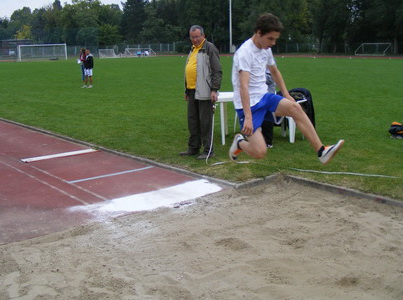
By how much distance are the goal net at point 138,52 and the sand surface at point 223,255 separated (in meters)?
75.7

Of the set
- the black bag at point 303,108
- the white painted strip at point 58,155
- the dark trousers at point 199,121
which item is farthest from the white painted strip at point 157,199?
the white painted strip at point 58,155

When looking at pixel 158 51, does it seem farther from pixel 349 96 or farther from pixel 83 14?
pixel 349 96

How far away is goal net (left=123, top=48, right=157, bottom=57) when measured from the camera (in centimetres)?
8042

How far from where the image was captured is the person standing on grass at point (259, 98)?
17.8ft

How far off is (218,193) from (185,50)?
7985 cm

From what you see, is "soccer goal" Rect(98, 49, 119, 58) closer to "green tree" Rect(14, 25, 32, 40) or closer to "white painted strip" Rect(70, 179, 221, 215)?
"green tree" Rect(14, 25, 32, 40)

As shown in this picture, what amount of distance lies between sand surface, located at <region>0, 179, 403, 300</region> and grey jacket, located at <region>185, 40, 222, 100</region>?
245 centimetres

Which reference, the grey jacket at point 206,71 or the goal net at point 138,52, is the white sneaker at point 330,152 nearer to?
the grey jacket at point 206,71

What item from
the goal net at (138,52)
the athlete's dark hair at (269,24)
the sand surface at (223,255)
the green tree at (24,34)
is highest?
the green tree at (24,34)

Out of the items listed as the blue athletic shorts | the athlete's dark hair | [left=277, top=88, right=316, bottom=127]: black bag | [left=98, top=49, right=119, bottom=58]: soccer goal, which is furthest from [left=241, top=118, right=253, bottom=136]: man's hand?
[left=98, top=49, right=119, bottom=58]: soccer goal

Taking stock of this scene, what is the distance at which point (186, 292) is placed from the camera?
12.9 feet

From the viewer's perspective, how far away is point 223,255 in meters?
4.64

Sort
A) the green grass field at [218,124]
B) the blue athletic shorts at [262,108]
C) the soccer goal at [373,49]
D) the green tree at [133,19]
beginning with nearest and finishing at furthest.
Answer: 1. the blue athletic shorts at [262,108]
2. the green grass field at [218,124]
3. the soccer goal at [373,49]
4. the green tree at [133,19]

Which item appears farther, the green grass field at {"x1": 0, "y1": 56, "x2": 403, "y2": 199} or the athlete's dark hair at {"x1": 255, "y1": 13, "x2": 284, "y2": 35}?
the green grass field at {"x1": 0, "y1": 56, "x2": 403, "y2": 199}
